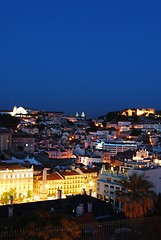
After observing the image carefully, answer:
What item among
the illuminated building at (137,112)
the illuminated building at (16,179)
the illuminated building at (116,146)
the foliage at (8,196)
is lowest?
the foliage at (8,196)

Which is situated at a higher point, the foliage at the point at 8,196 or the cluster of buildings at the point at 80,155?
the cluster of buildings at the point at 80,155

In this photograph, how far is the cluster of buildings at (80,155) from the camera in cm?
3109

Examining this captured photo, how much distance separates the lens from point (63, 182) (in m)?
37.1

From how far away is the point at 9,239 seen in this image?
12359mm

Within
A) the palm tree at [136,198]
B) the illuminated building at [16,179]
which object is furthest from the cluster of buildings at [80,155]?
the palm tree at [136,198]

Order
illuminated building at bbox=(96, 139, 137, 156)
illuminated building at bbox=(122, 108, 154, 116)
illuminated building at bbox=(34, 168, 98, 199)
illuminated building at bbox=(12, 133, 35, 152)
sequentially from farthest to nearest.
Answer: illuminated building at bbox=(122, 108, 154, 116) < illuminated building at bbox=(96, 139, 137, 156) < illuminated building at bbox=(12, 133, 35, 152) < illuminated building at bbox=(34, 168, 98, 199)

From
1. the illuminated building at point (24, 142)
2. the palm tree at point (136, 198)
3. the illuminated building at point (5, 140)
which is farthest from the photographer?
the illuminated building at point (24, 142)

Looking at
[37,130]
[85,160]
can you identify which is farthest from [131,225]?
[37,130]

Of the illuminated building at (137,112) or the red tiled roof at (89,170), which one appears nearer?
the red tiled roof at (89,170)

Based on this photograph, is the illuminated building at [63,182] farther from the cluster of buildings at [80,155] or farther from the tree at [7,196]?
the tree at [7,196]

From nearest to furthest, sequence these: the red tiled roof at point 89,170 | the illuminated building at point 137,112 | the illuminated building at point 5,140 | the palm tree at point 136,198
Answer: the palm tree at point 136,198
the red tiled roof at point 89,170
the illuminated building at point 5,140
the illuminated building at point 137,112

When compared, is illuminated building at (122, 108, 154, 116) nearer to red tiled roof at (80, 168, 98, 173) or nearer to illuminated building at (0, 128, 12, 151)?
illuminated building at (0, 128, 12, 151)

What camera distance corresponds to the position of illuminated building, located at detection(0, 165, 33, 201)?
34.8 meters

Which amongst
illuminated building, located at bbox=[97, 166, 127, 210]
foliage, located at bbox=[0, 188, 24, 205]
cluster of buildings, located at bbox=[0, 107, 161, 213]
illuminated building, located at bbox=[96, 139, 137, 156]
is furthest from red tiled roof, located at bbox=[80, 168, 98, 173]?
illuminated building, located at bbox=[96, 139, 137, 156]
